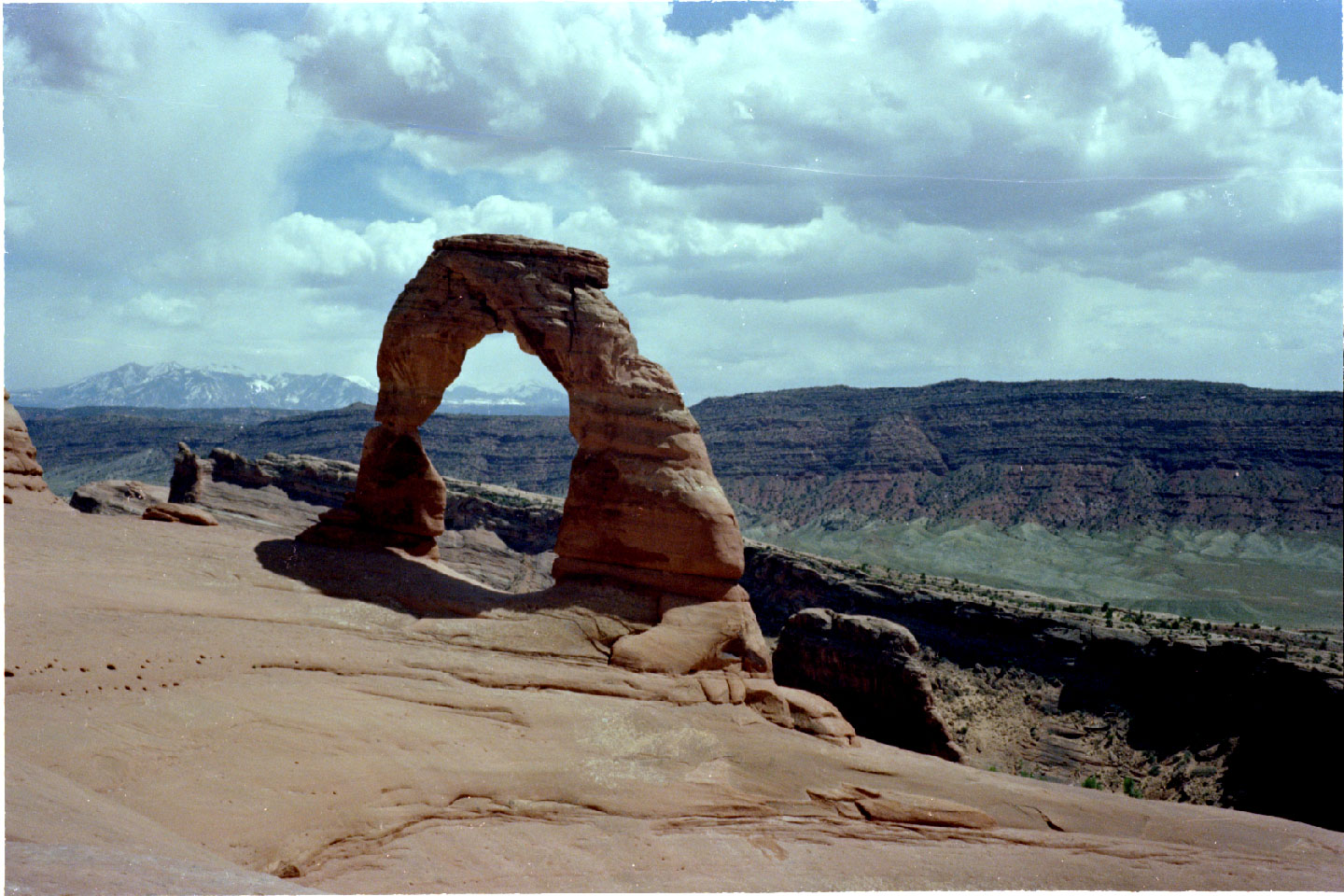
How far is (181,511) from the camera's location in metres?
23.9

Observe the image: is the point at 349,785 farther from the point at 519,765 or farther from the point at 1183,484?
the point at 1183,484

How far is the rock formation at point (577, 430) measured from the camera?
68.1ft

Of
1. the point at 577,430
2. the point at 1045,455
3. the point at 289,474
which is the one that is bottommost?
the point at 289,474

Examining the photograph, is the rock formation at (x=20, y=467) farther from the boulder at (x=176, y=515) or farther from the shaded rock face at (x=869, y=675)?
the shaded rock face at (x=869, y=675)

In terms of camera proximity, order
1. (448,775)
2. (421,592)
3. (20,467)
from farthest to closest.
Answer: (20,467) → (421,592) → (448,775)

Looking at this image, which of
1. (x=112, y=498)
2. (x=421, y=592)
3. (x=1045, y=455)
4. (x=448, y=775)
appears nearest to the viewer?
(x=448, y=775)

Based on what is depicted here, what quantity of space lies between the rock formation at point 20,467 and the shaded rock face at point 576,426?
657cm

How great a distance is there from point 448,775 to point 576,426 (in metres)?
9.91

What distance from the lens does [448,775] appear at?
43.7 ft

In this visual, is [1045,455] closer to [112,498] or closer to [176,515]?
[112,498]

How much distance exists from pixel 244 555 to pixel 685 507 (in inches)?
352

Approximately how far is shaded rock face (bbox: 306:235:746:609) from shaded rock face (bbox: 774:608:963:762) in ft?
40.7

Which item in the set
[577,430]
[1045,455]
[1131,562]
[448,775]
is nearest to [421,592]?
[577,430]

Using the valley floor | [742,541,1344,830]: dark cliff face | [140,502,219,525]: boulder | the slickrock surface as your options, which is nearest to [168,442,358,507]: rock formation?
[742,541,1344,830]: dark cliff face
